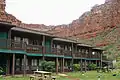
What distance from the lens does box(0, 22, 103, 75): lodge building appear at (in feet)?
93.0

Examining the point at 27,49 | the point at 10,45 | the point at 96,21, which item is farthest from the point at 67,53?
the point at 96,21

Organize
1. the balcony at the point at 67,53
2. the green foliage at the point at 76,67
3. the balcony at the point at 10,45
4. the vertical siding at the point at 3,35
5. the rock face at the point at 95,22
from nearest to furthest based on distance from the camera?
the balcony at the point at 10,45
the vertical siding at the point at 3,35
the balcony at the point at 67,53
the green foliage at the point at 76,67
the rock face at the point at 95,22

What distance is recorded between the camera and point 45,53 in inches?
1356

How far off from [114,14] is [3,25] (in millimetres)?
83738

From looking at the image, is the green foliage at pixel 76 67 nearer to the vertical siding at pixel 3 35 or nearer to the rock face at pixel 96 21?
the vertical siding at pixel 3 35

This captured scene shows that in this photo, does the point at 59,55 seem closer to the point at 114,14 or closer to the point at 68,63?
the point at 68,63

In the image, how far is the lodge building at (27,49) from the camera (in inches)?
1116

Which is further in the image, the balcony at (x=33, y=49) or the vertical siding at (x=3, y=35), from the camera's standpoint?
the balcony at (x=33, y=49)

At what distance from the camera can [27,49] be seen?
31.5 meters

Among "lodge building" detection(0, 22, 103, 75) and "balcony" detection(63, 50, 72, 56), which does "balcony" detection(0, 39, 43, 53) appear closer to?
"lodge building" detection(0, 22, 103, 75)

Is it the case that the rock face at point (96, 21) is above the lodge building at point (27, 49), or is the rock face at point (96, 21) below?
above

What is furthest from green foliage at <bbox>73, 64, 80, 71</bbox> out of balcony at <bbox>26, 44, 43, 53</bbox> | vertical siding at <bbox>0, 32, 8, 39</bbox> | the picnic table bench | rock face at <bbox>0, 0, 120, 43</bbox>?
rock face at <bbox>0, 0, 120, 43</bbox>

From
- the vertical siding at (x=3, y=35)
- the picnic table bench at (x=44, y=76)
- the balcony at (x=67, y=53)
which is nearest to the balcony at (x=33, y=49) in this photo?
the vertical siding at (x=3, y=35)

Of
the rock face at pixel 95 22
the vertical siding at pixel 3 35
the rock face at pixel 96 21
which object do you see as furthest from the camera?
the rock face at pixel 96 21
